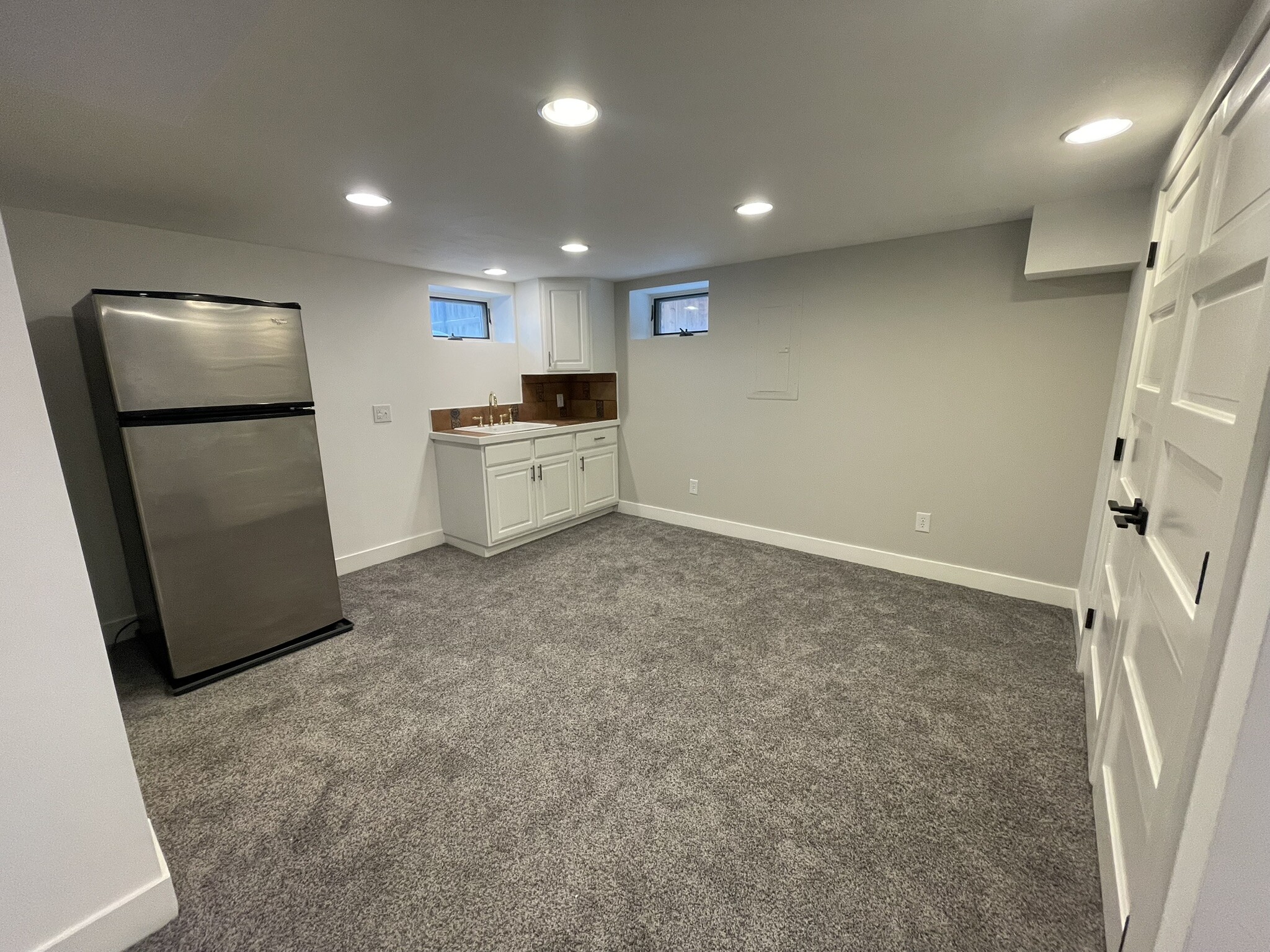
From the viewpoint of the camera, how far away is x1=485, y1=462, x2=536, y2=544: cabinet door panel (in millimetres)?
3648

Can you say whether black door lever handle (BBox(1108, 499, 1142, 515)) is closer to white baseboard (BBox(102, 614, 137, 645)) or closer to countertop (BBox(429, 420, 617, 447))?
countertop (BBox(429, 420, 617, 447))

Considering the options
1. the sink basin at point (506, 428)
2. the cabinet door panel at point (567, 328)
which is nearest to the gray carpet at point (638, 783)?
the sink basin at point (506, 428)

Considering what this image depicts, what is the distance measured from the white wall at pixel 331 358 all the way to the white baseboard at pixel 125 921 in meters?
1.99

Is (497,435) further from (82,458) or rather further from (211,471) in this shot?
(82,458)

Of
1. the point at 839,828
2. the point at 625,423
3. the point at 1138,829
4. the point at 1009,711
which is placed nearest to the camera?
the point at 1138,829

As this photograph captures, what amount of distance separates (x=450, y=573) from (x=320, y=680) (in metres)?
1.22

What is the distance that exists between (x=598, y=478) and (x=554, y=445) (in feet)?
1.96

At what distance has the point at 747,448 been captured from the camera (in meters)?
3.88

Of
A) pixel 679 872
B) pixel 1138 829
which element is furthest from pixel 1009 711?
pixel 679 872

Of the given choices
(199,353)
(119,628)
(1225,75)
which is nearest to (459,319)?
(199,353)

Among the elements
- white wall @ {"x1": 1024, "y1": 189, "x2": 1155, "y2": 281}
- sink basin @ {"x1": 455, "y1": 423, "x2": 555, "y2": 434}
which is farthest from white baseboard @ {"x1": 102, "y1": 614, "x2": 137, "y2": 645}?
white wall @ {"x1": 1024, "y1": 189, "x2": 1155, "y2": 281}

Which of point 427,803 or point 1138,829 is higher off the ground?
point 1138,829

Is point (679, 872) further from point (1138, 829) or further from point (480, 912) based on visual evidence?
point (1138, 829)

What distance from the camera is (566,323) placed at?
420 cm
